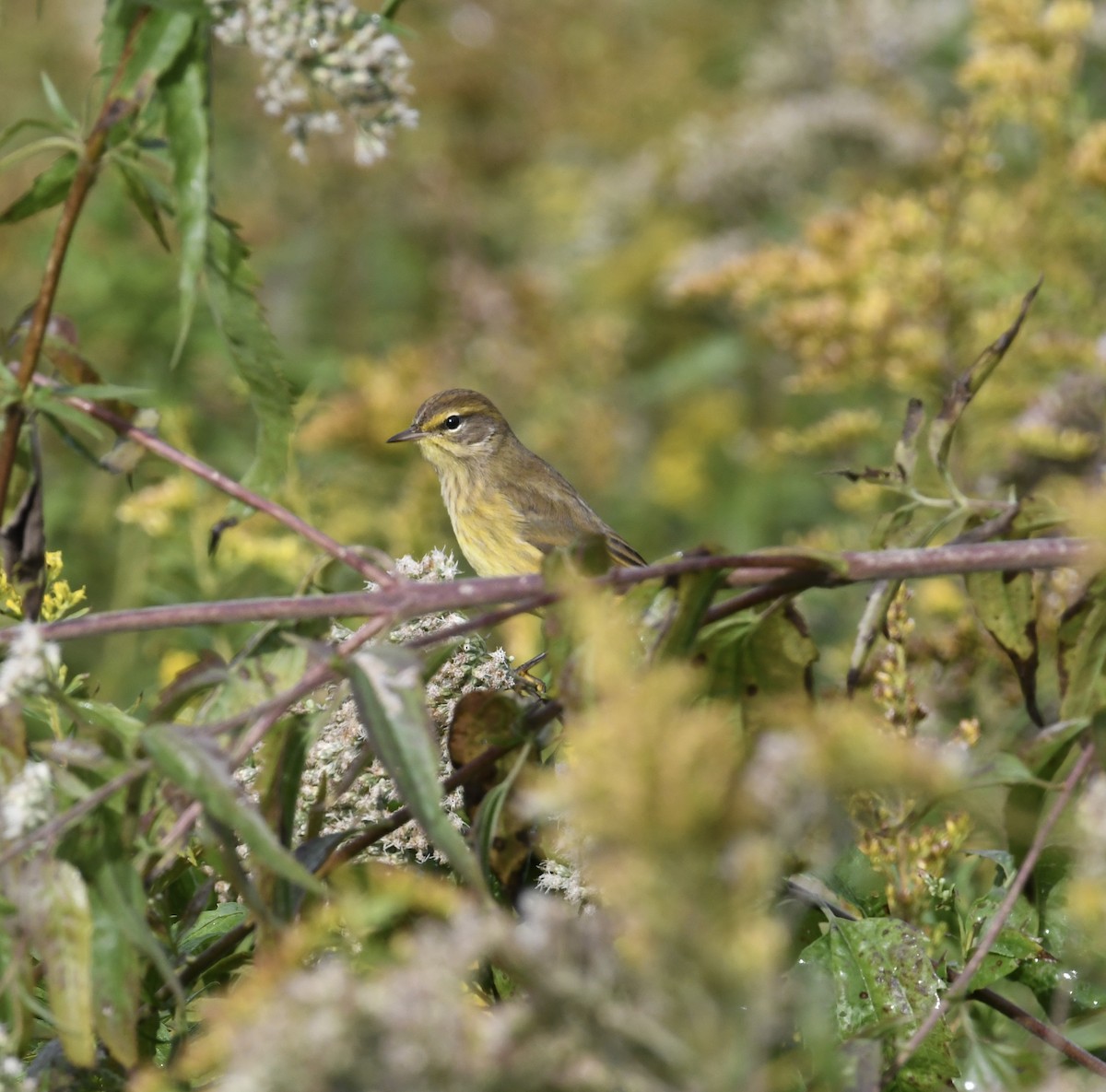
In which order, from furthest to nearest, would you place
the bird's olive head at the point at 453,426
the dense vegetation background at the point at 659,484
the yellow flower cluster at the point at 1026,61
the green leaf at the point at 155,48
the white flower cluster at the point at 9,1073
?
the bird's olive head at the point at 453,426, the yellow flower cluster at the point at 1026,61, the green leaf at the point at 155,48, the white flower cluster at the point at 9,1073, the dense vegetation background at the point at 659,484

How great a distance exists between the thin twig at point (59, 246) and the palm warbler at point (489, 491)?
2234 mm

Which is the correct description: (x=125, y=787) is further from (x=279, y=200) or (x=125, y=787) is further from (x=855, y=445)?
(x=279, y=200)

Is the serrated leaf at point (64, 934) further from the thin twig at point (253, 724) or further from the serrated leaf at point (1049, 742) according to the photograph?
the serrated leaf at point (1049, 742)

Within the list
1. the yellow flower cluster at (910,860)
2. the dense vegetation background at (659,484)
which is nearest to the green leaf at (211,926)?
the dense vegetation background at (659,484)

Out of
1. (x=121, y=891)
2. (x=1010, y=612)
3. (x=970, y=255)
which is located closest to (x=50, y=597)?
(x=121, y=891)

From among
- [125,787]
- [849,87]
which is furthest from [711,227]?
[125,787]

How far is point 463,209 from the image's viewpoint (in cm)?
681

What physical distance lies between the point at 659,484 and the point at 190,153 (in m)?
3.89

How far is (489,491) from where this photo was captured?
445 cm

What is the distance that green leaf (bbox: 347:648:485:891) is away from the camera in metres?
1.19

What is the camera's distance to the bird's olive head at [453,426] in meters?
4.34

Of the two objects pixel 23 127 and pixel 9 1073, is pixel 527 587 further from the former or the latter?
pixel 23 127

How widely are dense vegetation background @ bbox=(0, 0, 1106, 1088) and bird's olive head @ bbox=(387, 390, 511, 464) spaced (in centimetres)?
14

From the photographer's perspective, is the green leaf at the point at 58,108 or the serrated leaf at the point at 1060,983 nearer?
the serrated leaf at the point at 1060,983
